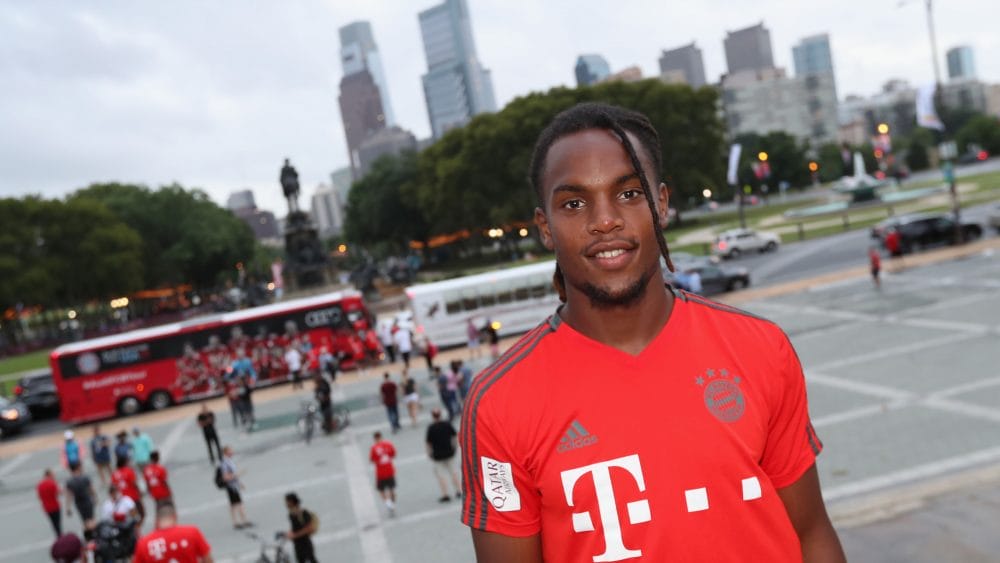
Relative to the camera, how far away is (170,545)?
21.6 ft

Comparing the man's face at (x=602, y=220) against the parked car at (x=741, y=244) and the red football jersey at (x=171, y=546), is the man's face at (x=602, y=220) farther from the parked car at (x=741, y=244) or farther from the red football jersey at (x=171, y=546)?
the parked car at (x=741, y=244)

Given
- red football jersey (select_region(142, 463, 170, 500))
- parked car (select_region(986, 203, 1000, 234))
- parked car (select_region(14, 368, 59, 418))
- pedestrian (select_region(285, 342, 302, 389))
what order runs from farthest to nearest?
parked car (select_region(986, 203, 1000, 234))
parked car (select_region(14, 368, 59, 418))
pedestrian (select_region(285, 342, 302, 389))
red football jersey (select_region(142, 463, 170, 500))

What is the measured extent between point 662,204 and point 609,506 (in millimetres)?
842

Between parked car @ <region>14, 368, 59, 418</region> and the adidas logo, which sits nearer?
the adidas logo

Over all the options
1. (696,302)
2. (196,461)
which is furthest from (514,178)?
(696,302)

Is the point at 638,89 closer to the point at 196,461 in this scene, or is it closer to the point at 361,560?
the point at 196,461

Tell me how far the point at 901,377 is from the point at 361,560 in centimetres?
1063

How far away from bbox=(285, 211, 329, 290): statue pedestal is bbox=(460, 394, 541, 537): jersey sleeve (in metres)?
43.6

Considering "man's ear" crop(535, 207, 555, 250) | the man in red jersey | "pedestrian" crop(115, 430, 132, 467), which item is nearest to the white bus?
"pedestrian" crop(115, 430, 132, 467)

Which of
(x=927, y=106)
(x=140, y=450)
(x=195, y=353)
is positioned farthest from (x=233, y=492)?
(x=927, y=106)

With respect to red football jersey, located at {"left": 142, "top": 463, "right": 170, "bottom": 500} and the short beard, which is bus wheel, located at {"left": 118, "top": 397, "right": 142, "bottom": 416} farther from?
the short beard

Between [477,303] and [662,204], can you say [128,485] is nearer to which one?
[662,204]

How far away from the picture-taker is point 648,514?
6.24 ft

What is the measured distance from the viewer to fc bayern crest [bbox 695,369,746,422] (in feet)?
6.43
